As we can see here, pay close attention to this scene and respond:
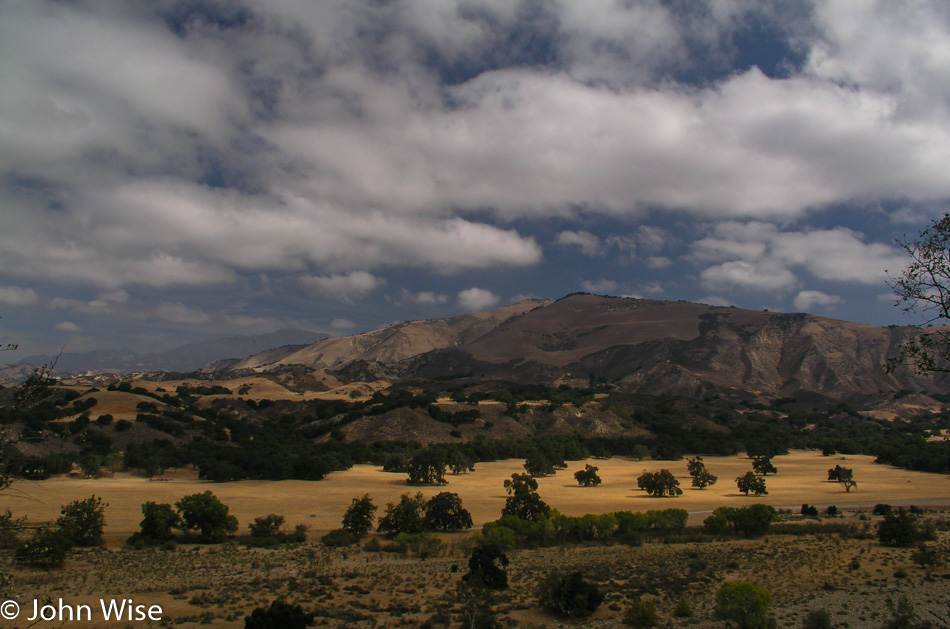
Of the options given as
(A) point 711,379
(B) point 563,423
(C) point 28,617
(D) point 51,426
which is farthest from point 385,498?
(A) point 711,379

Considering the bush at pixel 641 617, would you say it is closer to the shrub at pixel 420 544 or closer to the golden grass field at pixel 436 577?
the golden grass field at pixel 436 577

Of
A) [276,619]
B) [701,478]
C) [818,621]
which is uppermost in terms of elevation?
[276,619]

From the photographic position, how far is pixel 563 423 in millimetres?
119938

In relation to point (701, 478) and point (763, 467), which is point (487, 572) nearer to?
point (701, 478)

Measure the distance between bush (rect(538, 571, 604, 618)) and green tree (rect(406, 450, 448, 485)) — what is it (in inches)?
1720

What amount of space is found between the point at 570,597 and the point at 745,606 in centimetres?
625

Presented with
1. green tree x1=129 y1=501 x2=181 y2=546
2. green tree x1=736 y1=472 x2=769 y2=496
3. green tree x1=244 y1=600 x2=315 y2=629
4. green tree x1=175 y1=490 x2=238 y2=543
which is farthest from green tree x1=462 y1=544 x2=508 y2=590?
green tree x1=736 y1=472 x2=769 y2=496

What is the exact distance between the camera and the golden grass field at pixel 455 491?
45.6 meters

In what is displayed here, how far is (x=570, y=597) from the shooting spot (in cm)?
2138

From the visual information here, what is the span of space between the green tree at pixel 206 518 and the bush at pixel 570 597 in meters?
24.0

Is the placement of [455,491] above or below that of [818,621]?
below

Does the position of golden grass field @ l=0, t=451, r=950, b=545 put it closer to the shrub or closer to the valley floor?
the valley floor

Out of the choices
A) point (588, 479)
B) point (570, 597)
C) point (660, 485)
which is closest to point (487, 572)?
point (570, 597)

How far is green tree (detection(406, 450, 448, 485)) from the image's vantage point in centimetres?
6488
